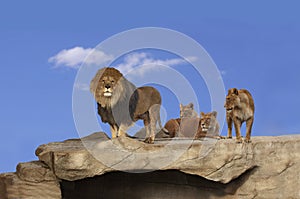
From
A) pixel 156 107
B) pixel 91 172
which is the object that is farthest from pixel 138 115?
pixel 91 172

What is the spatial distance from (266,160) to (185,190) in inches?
59.2

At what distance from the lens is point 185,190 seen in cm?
830

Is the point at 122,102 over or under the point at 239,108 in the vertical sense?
under

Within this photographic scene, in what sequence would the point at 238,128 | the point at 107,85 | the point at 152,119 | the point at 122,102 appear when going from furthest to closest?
the point at 238,128 < the point at 152,119 < the point at 122,102 < the point at 107,85

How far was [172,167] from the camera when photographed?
24.8 ft

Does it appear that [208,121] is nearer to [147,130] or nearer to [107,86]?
[147,130]

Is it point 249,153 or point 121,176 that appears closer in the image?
point 249,153

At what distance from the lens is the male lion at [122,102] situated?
7020 mm

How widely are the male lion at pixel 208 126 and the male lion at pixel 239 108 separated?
0.67 metres

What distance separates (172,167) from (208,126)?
132 cm

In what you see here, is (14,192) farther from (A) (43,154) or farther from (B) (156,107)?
(B) (156,107)

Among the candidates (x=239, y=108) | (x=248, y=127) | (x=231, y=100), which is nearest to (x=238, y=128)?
(x=248, y=127)

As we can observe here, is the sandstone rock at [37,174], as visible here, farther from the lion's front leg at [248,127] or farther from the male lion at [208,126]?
the lion's front leg at [248,127]

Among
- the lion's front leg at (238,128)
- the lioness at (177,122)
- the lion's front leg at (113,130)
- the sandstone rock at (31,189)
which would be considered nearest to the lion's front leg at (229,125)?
the lion's front leg at (238,128)
